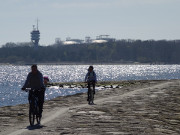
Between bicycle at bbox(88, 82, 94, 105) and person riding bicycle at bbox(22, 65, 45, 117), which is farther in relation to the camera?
bicycle at bbox(88, 82, 94, 105)

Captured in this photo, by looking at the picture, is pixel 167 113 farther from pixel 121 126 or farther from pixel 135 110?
pixel 121 126

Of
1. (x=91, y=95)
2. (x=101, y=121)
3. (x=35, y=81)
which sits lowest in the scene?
(x=101, y=121)

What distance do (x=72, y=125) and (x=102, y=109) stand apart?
5179 millimetres

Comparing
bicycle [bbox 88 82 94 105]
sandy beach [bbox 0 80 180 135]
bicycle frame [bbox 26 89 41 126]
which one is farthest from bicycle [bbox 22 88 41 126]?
bicycle [bbox 88 82 94 105]

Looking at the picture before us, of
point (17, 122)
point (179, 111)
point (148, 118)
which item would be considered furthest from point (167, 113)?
point (17, 122)

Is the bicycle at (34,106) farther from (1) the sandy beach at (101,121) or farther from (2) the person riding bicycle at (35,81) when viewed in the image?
(1) the sandy beach at (101,121)

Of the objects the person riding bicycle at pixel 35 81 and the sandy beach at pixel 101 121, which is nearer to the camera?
the sandy beach at pixel 101 121

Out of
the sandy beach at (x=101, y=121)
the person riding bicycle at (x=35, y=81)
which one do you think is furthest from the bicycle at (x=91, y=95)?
the person riding bicycle at (x=35, y=81)

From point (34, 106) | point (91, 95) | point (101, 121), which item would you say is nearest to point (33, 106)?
point (34, 106)

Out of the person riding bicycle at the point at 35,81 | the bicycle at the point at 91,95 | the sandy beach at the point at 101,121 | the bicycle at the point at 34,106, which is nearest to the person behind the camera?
the sandy beach at the point at 101,121

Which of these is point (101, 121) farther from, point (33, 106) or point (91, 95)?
point (91, 95)

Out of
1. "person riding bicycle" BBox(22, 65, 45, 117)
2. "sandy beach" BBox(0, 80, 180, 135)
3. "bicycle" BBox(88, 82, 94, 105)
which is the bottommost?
"sandy beach" BBox(0, 80, 180, 135)

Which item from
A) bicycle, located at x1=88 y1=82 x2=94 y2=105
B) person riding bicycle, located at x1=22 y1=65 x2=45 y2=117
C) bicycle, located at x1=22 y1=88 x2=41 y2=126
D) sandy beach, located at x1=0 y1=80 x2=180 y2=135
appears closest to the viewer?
sandy beach, located at x1=0 y1=80 x2=180 y2=135

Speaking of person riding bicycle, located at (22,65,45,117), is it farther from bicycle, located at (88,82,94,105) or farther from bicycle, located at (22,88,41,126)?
bicycle, located at (88,82,94,105)
